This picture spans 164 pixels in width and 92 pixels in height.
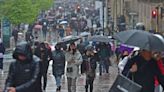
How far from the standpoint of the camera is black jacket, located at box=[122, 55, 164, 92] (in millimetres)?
9664

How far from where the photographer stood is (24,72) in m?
9.54

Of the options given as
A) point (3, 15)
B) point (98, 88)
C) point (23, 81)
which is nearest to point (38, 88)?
point (23, 81)

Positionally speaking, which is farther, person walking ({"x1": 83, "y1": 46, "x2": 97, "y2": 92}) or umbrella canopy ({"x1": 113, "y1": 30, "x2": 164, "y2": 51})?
person walking ({"x1": 83, "y1": 46, "x2": 97, "y2": 92})

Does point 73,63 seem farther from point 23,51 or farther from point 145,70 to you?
point 23,51

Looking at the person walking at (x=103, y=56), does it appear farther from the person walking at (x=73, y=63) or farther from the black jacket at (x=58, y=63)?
the person walking at (x=73, y=63)

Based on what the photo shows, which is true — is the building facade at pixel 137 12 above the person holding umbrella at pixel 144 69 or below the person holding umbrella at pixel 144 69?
below

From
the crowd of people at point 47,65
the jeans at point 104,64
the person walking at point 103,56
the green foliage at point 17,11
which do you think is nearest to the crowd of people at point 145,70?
the crowd of people at point 47,65

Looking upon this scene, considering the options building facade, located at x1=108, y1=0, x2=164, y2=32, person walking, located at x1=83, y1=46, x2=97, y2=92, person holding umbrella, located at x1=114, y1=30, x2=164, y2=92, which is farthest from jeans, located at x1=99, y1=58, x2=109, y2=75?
person holding umbrella, located at x1=114, y1=30, x2=164, y2=92

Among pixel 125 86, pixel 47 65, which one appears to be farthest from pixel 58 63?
pixel 125 86

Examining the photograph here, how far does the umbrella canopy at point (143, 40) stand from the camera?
9.98m

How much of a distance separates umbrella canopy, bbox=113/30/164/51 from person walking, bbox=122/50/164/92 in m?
0.23

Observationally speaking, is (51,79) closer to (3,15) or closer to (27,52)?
(27,52)

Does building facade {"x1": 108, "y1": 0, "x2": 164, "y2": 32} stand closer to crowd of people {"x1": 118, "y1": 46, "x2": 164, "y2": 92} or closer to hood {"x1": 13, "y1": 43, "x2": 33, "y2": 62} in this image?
crowd of people {"x1": 118, "y1": 46, "x2": 164, "y2": 92}

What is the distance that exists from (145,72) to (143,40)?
690 millimetres
